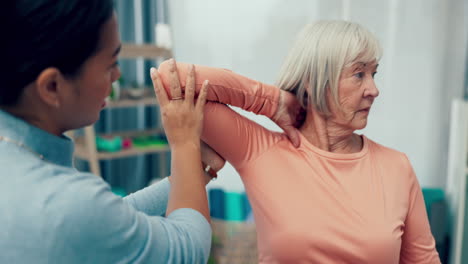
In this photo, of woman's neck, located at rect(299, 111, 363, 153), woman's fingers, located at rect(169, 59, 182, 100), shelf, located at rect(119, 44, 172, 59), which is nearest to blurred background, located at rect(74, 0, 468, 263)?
shelf, located at rect(119, 44, 172, 59)

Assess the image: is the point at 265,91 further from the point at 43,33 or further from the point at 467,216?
the point at 467,216

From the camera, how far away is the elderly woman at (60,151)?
569mm

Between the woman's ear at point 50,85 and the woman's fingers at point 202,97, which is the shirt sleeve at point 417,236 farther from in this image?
the woman's ear at point 50,85

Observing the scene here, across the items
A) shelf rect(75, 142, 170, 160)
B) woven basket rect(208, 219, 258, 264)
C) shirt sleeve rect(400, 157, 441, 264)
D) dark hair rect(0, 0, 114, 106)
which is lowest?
woven basket rect(208, 219, 258, 264)

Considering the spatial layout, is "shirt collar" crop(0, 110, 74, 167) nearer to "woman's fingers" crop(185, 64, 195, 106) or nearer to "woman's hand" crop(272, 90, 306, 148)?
"woman's fingers" crop(185, 64, 195, 106)

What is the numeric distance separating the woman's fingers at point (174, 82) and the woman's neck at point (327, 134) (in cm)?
40

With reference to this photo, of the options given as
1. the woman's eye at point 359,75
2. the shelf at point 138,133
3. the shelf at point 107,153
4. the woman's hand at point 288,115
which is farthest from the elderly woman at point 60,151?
the shelf at point 138,133

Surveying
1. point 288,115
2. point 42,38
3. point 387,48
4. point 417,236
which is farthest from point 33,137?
point 387,48

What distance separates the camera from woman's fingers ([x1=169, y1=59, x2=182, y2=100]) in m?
0.93

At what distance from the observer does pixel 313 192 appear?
3.62ft

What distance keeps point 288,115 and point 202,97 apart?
11.8 inches

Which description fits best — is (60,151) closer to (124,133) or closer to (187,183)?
(187,183)

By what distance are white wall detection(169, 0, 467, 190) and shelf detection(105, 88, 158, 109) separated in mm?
665

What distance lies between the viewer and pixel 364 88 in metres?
1.11
